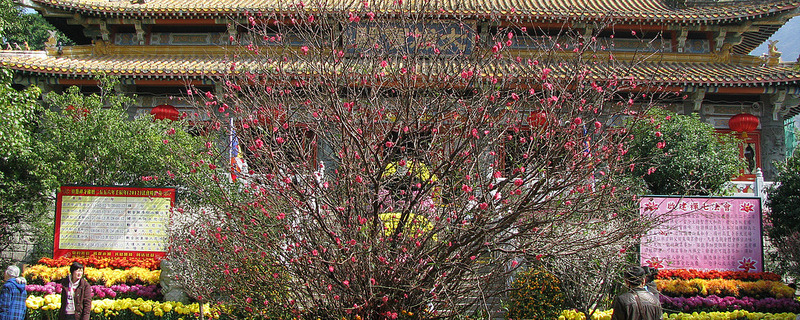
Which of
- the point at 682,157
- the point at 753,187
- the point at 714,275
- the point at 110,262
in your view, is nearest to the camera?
the point at 714,275

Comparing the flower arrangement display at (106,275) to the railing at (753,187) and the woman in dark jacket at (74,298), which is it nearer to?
the woman in dark jacket at (74,298)

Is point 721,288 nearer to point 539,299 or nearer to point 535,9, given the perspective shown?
point 539,299

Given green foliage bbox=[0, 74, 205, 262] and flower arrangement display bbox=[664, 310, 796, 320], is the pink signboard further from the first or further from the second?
green foliage bbox=[0, 74, 205, 262]

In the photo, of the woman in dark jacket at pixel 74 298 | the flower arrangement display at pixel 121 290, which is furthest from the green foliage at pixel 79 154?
the woman in dark jacket at pixel 74 298

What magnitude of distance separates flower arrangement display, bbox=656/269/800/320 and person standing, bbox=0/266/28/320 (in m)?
7.25

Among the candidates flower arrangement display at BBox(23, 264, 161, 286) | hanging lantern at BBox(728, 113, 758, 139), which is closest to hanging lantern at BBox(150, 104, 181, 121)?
flower arrangement display at BBox(23, 264, 161, 286)

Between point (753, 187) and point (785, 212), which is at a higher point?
point (753, 187)

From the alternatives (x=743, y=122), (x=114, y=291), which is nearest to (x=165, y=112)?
(x=114, y=291)

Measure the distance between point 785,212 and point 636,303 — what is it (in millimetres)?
6325

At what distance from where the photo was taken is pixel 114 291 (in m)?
7.72

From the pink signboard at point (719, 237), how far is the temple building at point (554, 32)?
519 centimetres

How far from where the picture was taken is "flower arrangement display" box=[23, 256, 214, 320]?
22.6ft

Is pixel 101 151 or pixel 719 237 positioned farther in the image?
pixel 101 151

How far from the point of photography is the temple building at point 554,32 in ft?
42.9
